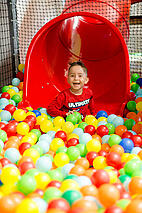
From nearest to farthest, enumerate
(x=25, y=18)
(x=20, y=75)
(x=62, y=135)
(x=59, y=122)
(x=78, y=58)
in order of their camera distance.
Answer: (x=62, y=135), (x=59, y=122), (x=78, y=58), (x=20, y=75), (x=25, y=18)

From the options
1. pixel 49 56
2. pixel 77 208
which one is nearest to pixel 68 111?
pixel 49 56

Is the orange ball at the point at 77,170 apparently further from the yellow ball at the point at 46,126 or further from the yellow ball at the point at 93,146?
the yellow ball at the point at 46,126

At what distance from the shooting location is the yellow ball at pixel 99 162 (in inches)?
53.1

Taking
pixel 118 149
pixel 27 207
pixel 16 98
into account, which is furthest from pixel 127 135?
pixel 16 98

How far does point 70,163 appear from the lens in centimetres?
145

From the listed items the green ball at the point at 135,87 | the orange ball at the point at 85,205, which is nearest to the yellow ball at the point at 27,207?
the orange ball at the point at 85,205

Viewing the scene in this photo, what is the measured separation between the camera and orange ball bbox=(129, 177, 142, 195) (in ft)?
3.43

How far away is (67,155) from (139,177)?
0.45 m

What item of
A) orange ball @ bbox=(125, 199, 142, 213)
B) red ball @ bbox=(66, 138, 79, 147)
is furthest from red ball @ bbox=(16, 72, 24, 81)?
orange ball @ bbox=(125, 199, 142, 213)

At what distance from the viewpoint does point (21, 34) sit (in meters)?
3.17

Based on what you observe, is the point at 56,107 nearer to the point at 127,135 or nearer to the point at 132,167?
the point at 127,135

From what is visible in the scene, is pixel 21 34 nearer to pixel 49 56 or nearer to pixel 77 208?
pixel 49 56

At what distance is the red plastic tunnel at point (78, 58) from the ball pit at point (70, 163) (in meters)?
0.22

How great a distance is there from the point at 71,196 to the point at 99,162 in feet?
1.42
